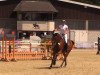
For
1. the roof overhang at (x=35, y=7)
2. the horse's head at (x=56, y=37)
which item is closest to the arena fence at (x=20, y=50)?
the horse's head at (x=56, y=37)

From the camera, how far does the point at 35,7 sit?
56.8 meters

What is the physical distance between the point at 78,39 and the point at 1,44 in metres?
31.9

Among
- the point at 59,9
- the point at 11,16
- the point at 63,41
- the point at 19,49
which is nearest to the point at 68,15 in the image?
the point at 59,9

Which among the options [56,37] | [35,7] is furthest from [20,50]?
[35,7]

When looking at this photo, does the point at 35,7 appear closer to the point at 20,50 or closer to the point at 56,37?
the point at 20,50

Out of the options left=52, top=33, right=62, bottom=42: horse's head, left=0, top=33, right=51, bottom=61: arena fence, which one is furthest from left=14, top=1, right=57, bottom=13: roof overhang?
left=52, top=33, right=62, bottom=42: horse's head

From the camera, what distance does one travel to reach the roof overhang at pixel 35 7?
56244mm

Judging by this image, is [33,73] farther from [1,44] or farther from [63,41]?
[1,44]

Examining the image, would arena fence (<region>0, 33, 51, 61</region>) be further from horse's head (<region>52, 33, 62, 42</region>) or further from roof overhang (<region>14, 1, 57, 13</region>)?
roof overhang (<region>14, 1, 57, 13</region>)

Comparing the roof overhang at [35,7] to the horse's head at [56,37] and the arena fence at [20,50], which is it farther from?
the horse's head at [56,37]

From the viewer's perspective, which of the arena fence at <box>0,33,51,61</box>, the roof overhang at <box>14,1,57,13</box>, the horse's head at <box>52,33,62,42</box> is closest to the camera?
the horse's head at <box>52,33,62,42</box>

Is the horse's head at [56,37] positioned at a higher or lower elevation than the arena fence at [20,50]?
higher

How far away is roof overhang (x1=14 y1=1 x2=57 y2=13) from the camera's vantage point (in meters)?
56.2

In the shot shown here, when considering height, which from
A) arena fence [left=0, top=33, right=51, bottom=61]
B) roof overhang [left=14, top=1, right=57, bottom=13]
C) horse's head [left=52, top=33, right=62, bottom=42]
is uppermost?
horse's head [left=52, top=33, right=62, bottom=42]
